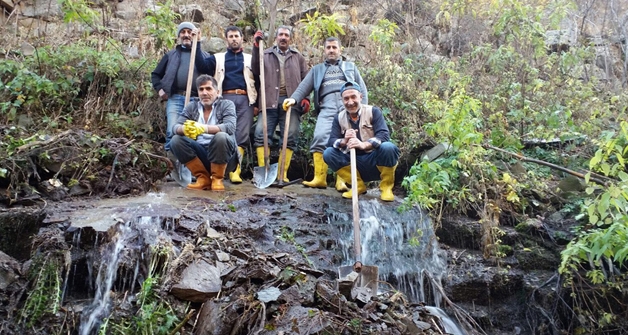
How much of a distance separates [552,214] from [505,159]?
0.98 m

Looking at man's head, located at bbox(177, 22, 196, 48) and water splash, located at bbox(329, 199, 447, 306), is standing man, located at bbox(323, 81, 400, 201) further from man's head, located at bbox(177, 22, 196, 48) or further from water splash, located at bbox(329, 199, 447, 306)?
man's head, located at bbox(177, 22, 196, 48)

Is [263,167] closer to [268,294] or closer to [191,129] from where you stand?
[191,129]

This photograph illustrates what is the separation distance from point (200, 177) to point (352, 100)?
78.5 inches

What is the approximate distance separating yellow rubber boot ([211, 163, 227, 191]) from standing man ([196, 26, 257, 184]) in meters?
0.55

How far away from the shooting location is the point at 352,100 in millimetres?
5613

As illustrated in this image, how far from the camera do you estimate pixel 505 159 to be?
21.3ft

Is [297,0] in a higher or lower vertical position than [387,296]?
higher

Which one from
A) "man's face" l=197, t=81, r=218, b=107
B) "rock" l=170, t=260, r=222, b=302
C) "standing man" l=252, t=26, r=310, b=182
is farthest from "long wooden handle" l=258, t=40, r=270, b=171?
"rock" l=170, t=260, r=222, b=302

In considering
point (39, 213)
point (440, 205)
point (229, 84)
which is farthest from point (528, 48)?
point (39, 213)

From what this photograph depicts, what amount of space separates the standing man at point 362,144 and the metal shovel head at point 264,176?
3.23ft

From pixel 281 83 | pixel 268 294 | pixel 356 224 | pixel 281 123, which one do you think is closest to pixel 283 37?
pixel 281 83

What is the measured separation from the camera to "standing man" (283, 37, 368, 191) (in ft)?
20.4

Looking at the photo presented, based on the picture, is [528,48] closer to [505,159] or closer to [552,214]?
[505,159]

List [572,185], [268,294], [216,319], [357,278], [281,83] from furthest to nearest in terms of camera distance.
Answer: [281,83] → [572,185] → [357,278] → [268,294] → [216,319]
